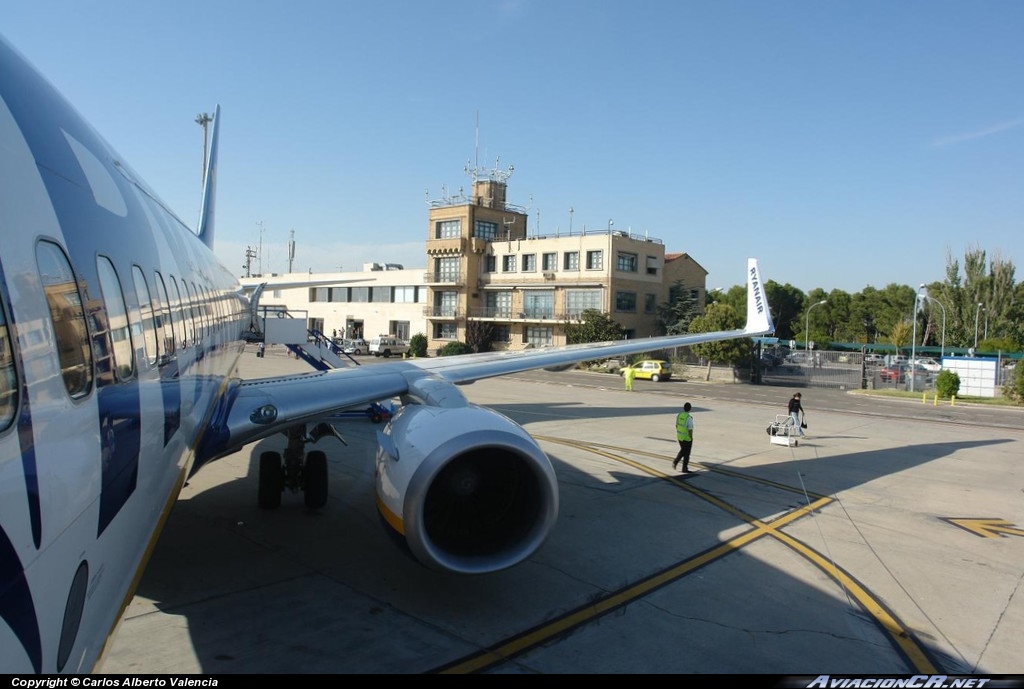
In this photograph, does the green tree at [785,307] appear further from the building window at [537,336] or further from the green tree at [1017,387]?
the green tree at [1017,387]

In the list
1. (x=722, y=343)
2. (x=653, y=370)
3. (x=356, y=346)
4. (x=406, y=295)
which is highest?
(x=406, y=295)

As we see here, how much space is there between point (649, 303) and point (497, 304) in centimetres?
1413

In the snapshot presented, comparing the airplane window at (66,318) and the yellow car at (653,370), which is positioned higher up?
the airplane window at (66,318)

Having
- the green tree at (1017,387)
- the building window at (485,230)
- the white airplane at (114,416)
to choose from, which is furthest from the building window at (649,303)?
the white airplane at (114,416)

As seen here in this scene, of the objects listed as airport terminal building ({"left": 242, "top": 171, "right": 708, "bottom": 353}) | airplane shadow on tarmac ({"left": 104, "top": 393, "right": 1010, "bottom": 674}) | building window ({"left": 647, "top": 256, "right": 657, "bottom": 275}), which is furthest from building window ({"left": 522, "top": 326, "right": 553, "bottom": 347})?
airplane shadow on tarmac ({"left": 104, "top": 393, "right": 1010, "bottom": 674})

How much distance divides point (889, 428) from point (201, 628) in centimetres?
2338

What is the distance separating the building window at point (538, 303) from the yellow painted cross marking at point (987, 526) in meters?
48.9

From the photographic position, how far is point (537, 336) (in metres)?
61.7

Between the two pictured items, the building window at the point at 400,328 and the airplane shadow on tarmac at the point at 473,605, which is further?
the building window at the point at 400,328

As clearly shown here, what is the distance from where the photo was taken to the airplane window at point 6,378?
2.44 meters

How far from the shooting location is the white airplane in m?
2.60

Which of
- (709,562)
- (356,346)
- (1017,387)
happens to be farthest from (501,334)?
(709,562)

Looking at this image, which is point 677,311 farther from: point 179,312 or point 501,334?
point 179,312

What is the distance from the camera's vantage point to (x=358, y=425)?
20.2m
